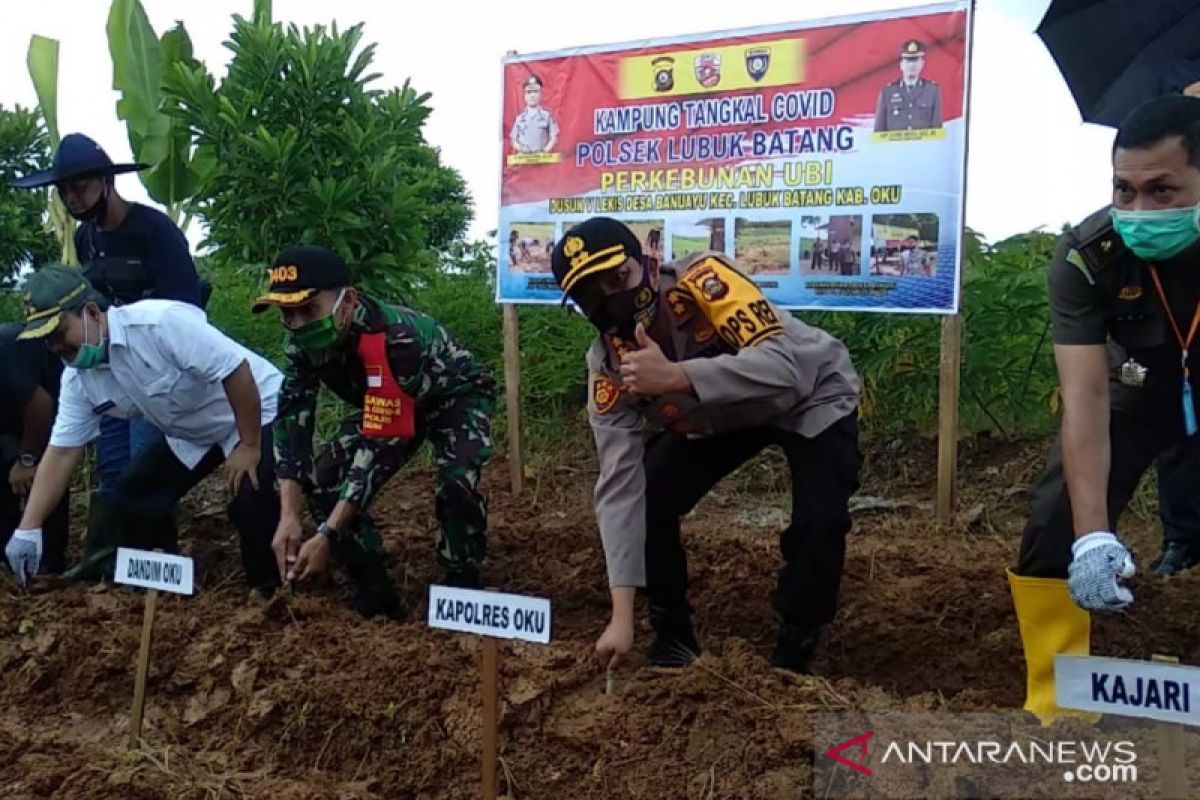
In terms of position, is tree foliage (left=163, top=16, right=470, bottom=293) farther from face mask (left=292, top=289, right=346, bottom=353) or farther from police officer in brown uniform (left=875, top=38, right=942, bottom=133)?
police officer in brown uniform (left=875, top=38, right=942, bottom=133)

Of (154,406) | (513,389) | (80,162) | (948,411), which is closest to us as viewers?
(154,406)

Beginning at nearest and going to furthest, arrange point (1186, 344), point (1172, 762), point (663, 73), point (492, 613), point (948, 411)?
point (1172, 762) → point (492, 613) → point (1186, 344) → point (948, 411) → point (663, 73)

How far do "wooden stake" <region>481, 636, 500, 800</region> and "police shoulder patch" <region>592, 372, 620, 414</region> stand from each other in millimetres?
828

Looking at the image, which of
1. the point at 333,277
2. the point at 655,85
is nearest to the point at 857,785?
the point at 333,277

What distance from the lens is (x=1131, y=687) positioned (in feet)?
6.08

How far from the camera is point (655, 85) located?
5180 mm

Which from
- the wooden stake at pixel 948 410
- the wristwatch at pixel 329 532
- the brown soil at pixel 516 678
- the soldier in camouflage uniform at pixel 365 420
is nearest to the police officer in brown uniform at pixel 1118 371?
the brown soil at pixel 516 678

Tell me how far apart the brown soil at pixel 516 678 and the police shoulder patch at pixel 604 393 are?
25.6 inches

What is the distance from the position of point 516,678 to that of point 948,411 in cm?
255

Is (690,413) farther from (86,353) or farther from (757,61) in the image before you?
(757,61)

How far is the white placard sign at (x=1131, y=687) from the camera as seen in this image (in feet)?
5.93

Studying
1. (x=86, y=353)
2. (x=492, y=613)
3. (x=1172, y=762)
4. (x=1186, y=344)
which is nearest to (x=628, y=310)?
(x=492, y=613)

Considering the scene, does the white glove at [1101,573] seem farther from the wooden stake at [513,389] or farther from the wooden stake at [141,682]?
the wooden stake at [513,389]

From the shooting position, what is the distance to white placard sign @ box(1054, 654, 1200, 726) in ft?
5.93
